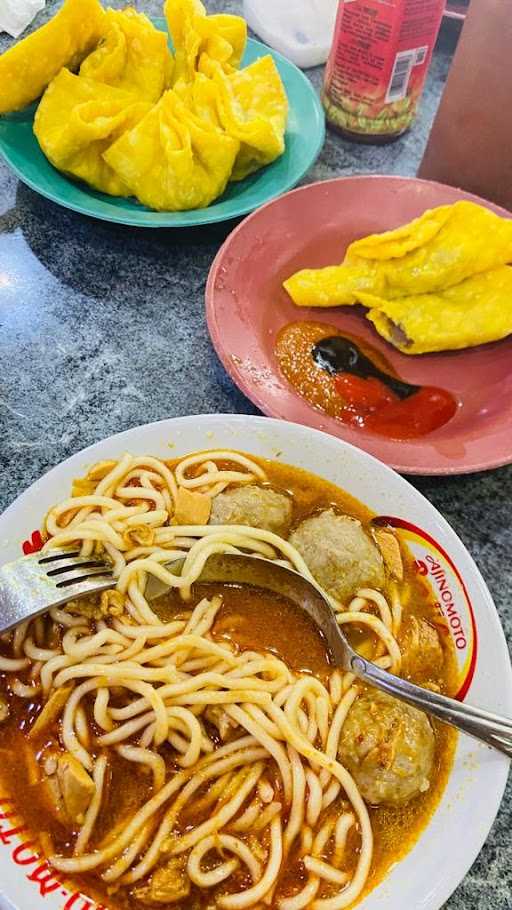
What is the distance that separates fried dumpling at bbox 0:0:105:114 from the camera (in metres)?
2.09

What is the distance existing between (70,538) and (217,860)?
1.91 feet

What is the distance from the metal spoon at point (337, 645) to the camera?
1.15 meters

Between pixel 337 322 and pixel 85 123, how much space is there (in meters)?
0.89

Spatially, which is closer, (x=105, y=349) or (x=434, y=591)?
(x=434, y=591)

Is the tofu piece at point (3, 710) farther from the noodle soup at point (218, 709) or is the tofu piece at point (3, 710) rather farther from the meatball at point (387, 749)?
the meatball at point (387, 749)

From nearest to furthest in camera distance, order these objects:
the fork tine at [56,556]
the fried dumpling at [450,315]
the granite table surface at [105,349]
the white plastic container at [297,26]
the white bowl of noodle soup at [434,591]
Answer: the white bowl of noodle soup at [434,591] → the fork tine at [56,556] → the granite table surface at [105,349] → the fried dumpling at [450,315] → the white plastic container at [297,26]

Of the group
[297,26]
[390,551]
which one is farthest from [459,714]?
[297,26]

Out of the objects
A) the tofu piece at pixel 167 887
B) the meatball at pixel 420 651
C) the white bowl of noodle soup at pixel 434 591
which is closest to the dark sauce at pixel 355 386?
the white bowl of noodle soup at pixel 434 591

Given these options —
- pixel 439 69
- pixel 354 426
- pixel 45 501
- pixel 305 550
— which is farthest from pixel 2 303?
pixel 439 69

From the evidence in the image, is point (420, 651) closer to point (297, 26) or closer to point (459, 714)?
point (459, 714)

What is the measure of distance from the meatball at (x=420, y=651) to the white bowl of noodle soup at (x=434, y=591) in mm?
39

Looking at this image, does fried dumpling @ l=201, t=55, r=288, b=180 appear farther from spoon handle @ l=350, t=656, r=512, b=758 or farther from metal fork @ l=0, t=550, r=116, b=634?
spoon handle @ l=350, t=656, r=512, b=758

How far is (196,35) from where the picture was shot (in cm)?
225

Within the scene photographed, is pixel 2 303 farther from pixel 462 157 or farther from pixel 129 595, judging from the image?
pixel 462 157
